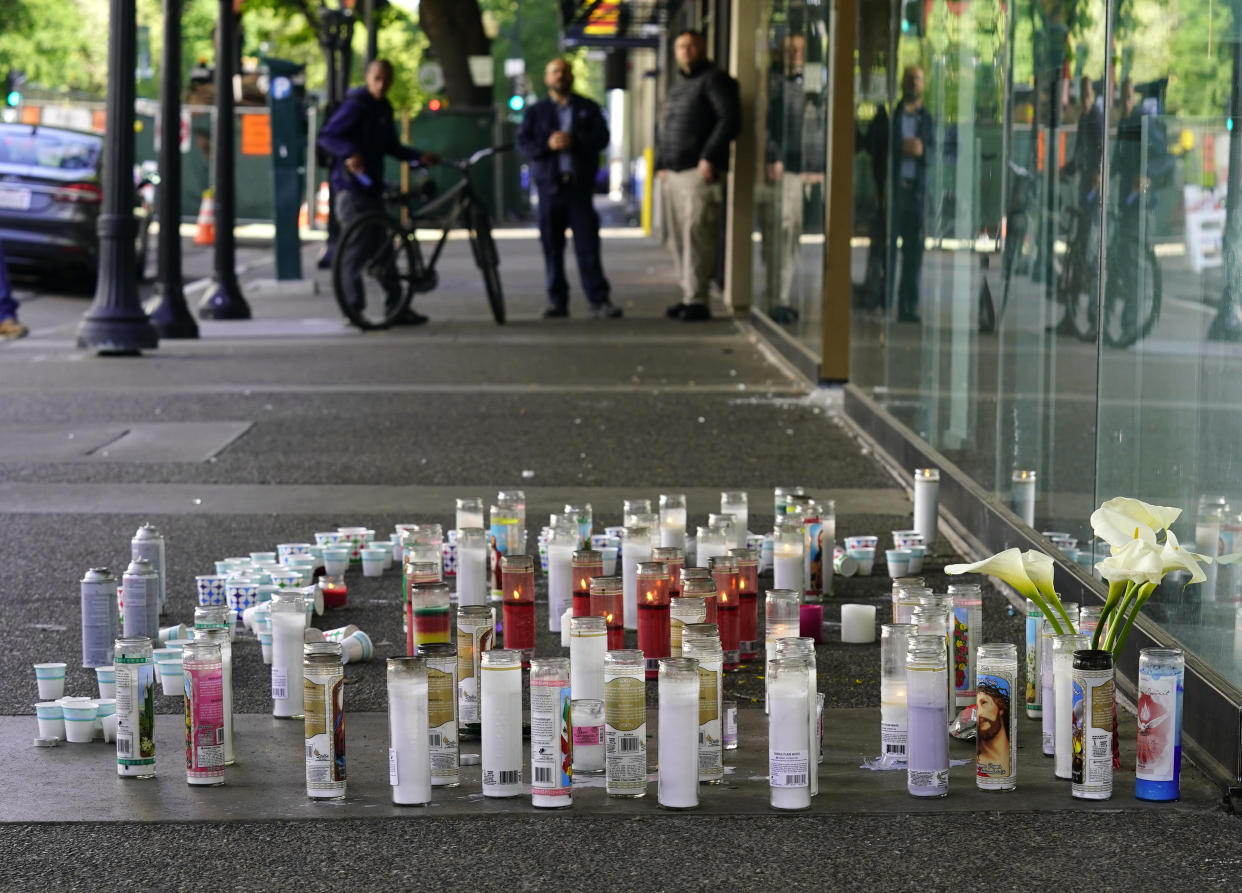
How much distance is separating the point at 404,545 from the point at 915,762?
7.56ft

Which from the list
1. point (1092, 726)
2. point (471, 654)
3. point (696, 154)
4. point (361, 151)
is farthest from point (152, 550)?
point (696, 154)

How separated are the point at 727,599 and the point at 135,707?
1.70 meters

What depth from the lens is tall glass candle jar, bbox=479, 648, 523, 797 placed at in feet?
13.5

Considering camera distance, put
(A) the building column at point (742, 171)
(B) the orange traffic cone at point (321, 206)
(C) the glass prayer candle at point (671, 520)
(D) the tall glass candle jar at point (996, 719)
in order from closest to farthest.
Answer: (D) the tall glass candle jar at point (996, 719)
(C) the glass prayer candle at point (671, 520)
(A) the building column at point (742, 171)
(B) the orange traffic cone at point (321, 206)

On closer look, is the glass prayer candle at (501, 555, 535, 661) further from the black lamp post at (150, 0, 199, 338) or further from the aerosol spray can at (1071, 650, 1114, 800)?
the black lamp post at (150, 0, 199, 338)

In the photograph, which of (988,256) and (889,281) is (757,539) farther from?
(889,281)

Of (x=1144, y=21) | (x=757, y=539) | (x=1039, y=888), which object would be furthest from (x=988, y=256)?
(x=1039, y=888)

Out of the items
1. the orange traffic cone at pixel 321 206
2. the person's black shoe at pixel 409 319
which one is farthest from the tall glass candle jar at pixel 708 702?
the orange traffic cone at pixel 321 206

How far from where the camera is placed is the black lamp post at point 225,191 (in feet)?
54.5

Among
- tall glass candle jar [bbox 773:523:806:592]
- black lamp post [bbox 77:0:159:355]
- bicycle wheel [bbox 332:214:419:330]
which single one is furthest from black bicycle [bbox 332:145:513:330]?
tall glass candle jar [bbox 773:523:806:592]

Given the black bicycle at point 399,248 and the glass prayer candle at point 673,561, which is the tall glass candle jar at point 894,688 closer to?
the glass prayer candle at point 673,561

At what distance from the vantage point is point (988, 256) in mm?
7129

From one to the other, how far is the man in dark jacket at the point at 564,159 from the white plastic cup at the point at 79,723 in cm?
1190

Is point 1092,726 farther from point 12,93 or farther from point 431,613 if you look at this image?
point 12,93
